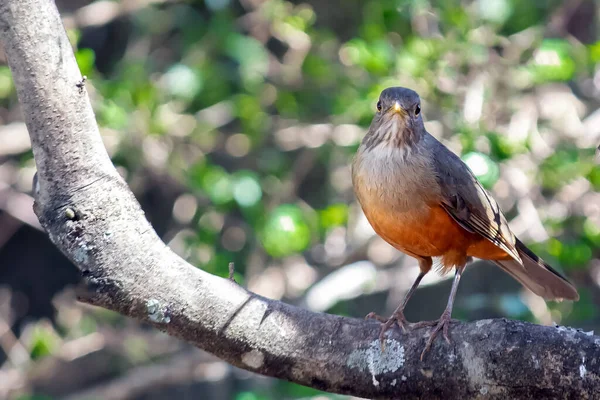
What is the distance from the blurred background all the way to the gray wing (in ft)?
0.62

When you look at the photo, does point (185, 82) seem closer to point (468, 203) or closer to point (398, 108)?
point (398, 108)

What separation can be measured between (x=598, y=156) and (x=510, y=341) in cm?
202

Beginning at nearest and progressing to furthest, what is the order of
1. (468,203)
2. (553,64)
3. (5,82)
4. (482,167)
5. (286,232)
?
(468,203) < (482,167) < (286,232) < (553,64) < (5,82)

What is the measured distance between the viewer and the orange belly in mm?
3516

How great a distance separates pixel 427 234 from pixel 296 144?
219 centimetres

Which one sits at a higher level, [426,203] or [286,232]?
[426,203]

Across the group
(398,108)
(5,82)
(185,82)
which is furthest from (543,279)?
(5,82)

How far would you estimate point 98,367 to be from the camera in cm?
626

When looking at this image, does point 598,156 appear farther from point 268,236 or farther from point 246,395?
point 246,395

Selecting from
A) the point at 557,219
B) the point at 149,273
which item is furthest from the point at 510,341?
the point at 557,219

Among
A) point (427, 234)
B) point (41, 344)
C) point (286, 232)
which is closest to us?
point (427, 234)

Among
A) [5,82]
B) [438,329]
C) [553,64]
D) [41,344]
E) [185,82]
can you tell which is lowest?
[41,344]

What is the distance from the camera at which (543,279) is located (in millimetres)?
4051

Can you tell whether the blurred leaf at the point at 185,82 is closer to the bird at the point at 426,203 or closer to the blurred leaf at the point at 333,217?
the blurred leaf at the point at 333,217
